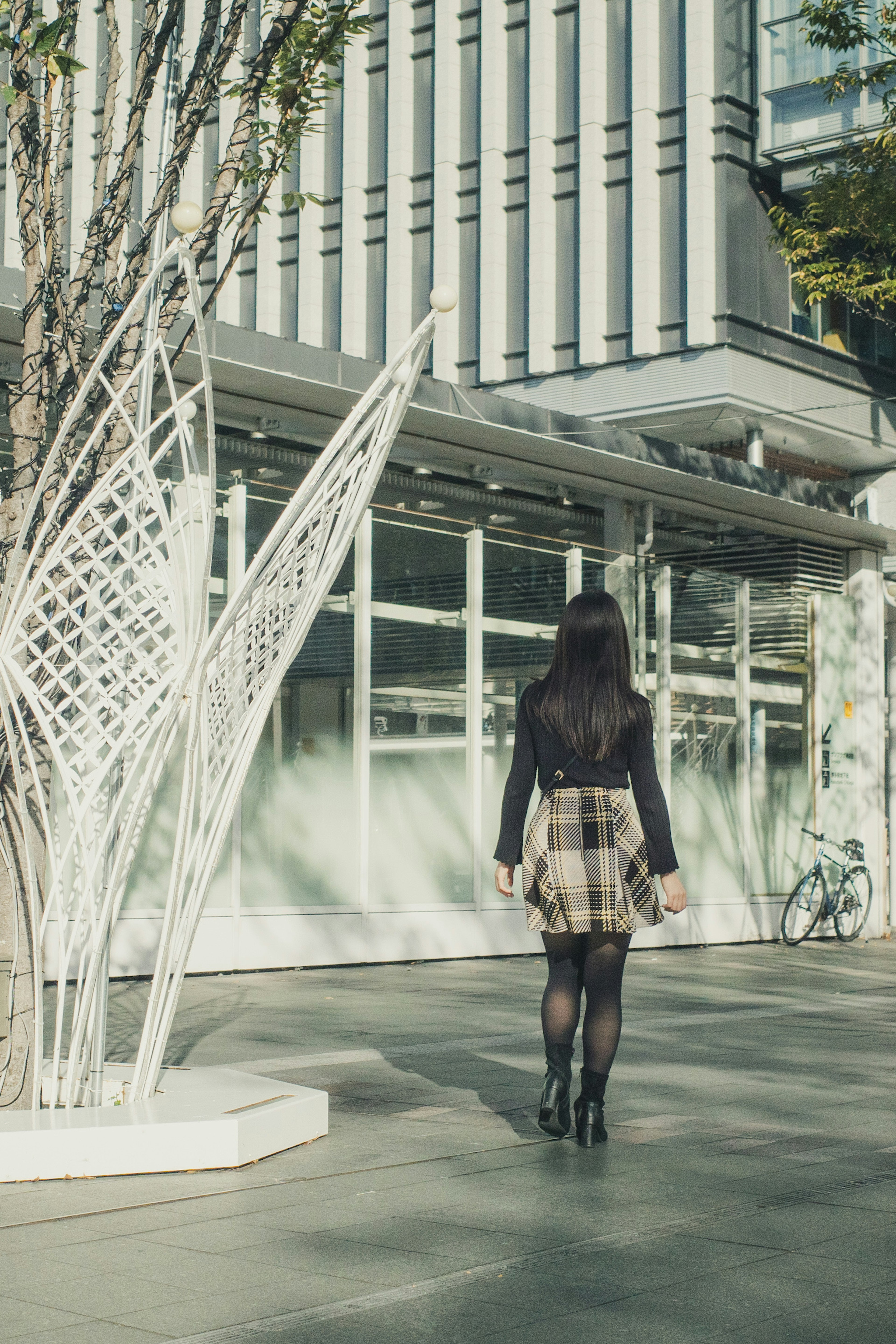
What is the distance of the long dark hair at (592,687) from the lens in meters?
5.19

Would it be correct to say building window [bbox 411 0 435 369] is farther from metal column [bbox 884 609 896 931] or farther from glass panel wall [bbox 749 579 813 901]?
glass panel wall [bbox 749 579 813 901]

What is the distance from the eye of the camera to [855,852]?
54.5ft

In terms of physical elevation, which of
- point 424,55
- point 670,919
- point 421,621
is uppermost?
point 424,55

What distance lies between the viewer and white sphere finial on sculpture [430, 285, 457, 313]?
4801 millimetres

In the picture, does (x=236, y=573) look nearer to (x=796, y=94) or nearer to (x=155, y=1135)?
(x=155, y=1135)

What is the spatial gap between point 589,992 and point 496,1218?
1152 millimetres

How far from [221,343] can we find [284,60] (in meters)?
4.55

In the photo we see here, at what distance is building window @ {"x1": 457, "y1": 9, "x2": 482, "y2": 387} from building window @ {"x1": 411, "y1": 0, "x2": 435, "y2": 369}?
71 cm

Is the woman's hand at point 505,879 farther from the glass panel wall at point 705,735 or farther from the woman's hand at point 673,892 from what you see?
the glass panel wall at point 705,735

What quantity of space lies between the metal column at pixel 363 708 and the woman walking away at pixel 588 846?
289 inches

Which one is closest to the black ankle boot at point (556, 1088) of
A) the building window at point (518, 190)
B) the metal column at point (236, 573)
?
the metal column at point (236, 573)

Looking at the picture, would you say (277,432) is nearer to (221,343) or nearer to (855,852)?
(221,343)

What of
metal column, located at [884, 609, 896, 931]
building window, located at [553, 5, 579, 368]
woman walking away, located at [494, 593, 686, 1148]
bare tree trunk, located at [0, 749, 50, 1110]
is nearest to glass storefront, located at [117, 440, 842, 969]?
metal column, located at [884, 609, 896, 931]

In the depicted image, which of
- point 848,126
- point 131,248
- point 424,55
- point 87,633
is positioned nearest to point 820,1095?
point 87,633
